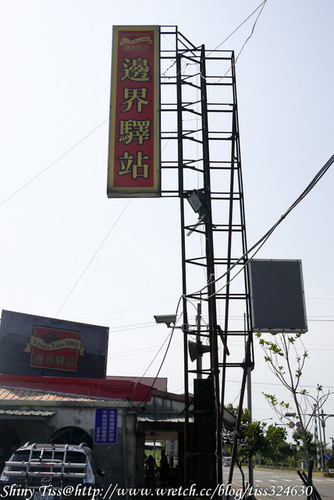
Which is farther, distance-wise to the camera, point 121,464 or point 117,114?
point 121,464

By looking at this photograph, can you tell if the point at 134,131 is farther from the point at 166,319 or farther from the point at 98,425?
the point at 98,425

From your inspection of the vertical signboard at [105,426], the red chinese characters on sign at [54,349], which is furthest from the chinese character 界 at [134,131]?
the red chinese characters on sign at [54,349]

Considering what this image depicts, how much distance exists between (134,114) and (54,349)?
14.6 m

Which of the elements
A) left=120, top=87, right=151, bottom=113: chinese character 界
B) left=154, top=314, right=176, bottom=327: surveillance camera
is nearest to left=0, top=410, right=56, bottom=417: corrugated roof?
left=154, top=314, right=176, bottom=327: surveillance camera

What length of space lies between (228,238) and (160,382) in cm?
2811

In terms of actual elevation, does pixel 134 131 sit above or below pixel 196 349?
above

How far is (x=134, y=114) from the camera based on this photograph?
49.1 ft

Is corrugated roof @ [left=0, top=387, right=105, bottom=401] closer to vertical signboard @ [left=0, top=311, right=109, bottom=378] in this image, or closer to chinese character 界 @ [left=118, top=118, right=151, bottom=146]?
→ vertical signboard @ [left=0, top=311, right=109, bottom=378]

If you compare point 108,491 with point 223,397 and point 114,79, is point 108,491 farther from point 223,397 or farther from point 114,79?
point 114,79

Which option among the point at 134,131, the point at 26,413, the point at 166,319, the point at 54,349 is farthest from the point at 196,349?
the point at 54,349

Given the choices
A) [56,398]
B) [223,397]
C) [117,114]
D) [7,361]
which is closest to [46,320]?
[7,361]

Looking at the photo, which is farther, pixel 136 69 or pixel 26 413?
pixel 136 69

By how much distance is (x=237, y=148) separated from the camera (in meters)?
15.0

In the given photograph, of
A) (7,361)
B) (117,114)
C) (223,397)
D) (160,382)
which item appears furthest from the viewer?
(160,382)
